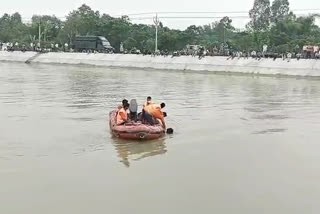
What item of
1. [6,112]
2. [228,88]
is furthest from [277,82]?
[6,112]

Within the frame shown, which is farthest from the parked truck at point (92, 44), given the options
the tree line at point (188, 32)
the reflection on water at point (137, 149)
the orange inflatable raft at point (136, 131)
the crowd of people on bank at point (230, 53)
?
the reflection on water at point (137, 149)

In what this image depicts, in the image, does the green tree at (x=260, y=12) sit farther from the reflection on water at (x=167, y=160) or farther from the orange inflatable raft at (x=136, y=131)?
the orange inflatable raft at (x=136, y=131)

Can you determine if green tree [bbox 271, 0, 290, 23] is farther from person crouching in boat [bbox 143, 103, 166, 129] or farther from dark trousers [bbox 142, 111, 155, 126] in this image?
dark trousers [bbox 142, 111, 155, 126]

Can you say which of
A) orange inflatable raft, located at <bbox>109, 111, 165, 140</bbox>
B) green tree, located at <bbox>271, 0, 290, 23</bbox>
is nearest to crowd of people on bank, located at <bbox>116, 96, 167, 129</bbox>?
orange inflatable raft, located at <bbox>109, 111, 165, 140</bbox>

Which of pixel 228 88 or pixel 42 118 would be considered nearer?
pixel 42 118

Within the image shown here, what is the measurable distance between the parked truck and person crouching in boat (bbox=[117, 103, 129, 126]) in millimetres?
50673

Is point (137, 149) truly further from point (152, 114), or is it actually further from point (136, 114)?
point (152, 114)

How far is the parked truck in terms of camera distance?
6794 centimetres

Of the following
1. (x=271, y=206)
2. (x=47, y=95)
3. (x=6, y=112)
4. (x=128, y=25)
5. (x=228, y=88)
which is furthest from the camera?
(x=128, y=25)

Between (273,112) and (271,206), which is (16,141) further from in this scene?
(273,112)

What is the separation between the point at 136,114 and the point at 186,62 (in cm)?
3936

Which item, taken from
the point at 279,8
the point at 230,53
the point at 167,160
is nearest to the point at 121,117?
the point at 167,160

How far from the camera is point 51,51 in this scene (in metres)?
70.4

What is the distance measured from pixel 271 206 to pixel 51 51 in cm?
6275
